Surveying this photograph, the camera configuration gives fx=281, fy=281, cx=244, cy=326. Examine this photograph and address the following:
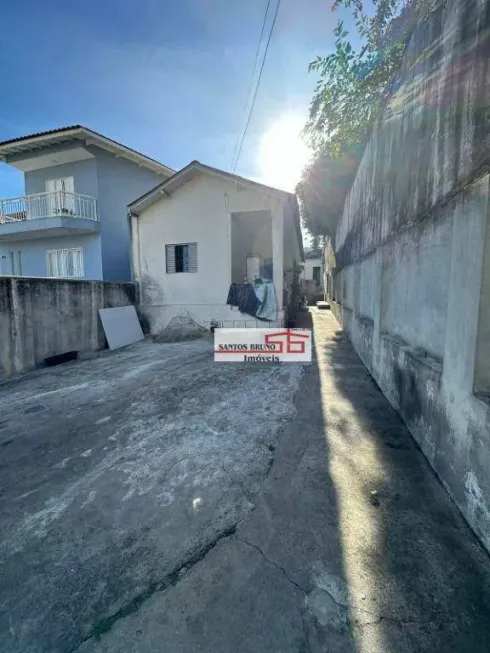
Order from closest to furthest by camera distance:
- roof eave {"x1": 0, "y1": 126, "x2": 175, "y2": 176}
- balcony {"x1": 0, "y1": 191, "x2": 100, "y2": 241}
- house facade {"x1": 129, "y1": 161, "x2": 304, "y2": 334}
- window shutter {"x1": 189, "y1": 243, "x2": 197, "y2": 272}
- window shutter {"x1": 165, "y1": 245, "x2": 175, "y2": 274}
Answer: house facade {"x1": 129, "y1": 161, "x2": 304, "y2": 334}
window shutter {"x1": 189, "y1": 243, "x2": 197, "y2": 272}
window shutter {"x1": 165, "y1": 245, "x2": 175, "y2": 274}
roof eave {"x1": 0, "y1": 126, "x2": 175, "y2": 176}
balcony {"x1": 0, "y1": 191, "x2": 100, "y2": 241}

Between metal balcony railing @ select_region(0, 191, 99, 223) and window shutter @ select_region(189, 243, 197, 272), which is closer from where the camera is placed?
window shutter @ select_region(189, 243, 197, 272)

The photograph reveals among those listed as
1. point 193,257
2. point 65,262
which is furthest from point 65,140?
point 193,257

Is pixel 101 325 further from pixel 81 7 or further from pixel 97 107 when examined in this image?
pixel 81 7

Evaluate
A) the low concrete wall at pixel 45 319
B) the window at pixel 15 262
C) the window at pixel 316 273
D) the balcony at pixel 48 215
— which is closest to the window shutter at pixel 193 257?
the low concrete wall at pixel 45 319

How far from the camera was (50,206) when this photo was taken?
38.2ft

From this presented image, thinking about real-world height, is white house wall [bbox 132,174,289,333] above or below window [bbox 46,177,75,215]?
below

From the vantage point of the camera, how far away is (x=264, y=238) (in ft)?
36.7

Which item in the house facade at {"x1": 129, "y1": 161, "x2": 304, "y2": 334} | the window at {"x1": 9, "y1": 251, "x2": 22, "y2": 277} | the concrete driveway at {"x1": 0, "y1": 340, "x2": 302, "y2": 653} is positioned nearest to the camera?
the concrete driveway at {"x1": 0, "y1": 340, "x2": 302, "y2": 653}

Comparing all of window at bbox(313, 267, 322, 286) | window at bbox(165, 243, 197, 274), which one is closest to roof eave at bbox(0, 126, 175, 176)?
window at bbox(165, 243, 197, 274)

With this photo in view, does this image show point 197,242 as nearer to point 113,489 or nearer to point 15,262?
point 113,489

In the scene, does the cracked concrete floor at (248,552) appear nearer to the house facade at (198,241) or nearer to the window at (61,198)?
the house facade at (198,241)

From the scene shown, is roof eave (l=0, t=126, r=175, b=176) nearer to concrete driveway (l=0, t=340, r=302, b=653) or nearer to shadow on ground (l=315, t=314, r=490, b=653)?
concrete driveway (l=0, t=340, r=302, b=653)

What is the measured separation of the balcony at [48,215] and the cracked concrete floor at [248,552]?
1040 cm

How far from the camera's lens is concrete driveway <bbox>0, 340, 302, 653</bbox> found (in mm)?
1446
